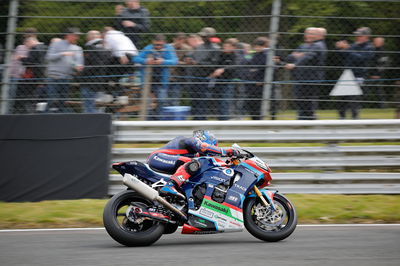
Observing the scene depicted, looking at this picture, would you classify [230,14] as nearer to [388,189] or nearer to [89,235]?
[388,189]

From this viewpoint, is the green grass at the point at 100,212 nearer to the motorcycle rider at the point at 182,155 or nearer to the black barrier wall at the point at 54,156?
the black barrier wall at the point at 54,156

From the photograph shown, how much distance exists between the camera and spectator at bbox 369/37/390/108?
8.92m

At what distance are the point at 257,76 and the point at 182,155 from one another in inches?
113

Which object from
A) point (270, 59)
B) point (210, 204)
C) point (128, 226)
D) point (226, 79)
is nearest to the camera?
point (128, 226)

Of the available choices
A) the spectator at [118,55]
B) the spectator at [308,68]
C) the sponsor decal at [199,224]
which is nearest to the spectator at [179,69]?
the spectator at [118,55]

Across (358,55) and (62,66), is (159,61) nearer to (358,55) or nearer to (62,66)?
(62,66)

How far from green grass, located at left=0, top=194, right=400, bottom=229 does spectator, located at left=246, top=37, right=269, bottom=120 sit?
1450 millimetres

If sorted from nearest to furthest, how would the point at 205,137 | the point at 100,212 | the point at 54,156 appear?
the point at 205,137 → the point at 100,212 → the point at 54,156

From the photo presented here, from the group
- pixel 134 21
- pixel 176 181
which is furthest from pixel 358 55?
pixel 176 181

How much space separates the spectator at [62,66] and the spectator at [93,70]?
12 centimetres

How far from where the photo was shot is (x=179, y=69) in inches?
351

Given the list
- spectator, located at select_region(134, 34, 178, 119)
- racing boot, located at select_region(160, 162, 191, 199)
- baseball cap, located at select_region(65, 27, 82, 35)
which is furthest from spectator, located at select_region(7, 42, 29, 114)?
racing boot, located at select_region(160, 162, 191, 199)

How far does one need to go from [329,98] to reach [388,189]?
60.5 inches

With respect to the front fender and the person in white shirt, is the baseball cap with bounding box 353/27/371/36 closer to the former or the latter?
the person in white shirt
